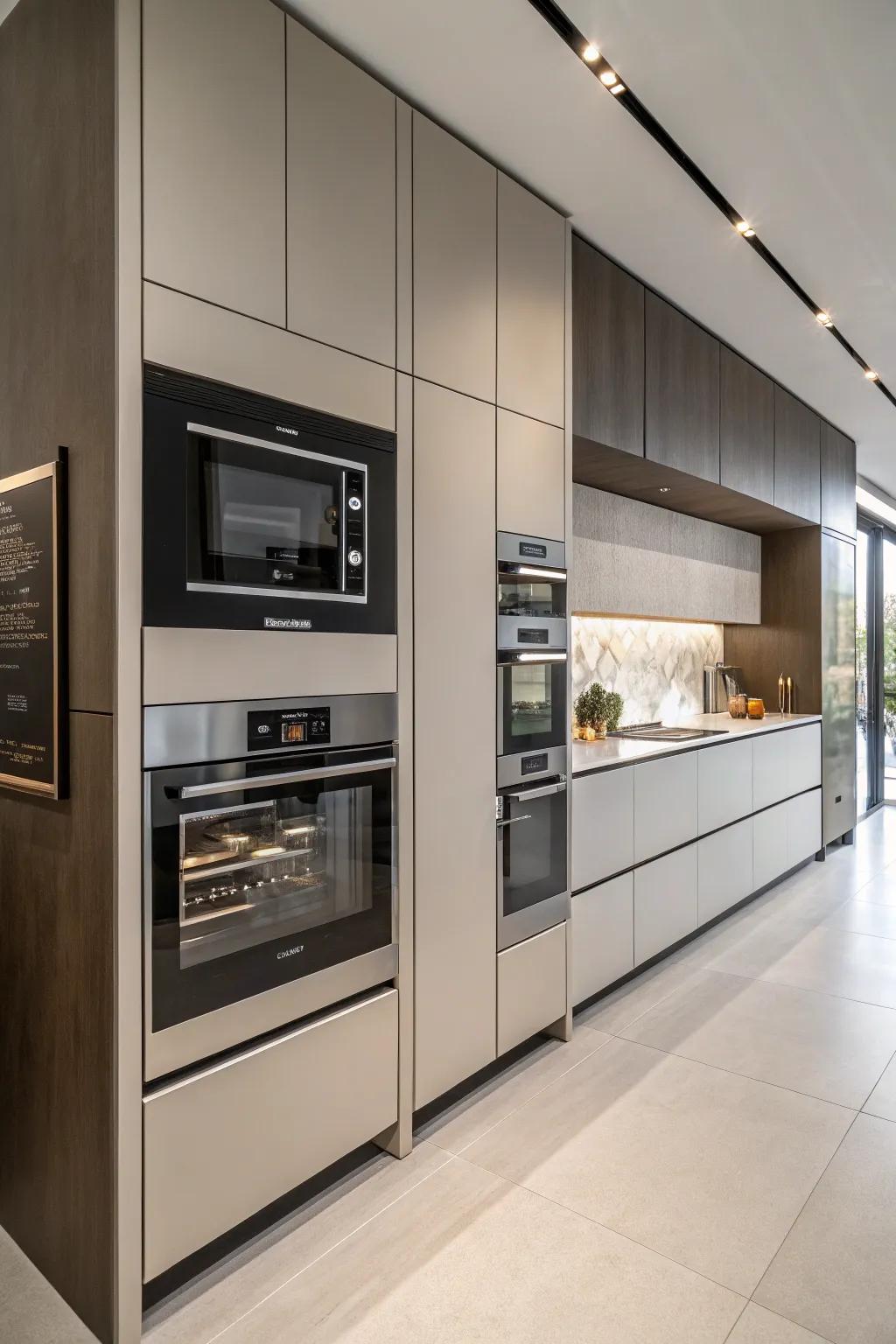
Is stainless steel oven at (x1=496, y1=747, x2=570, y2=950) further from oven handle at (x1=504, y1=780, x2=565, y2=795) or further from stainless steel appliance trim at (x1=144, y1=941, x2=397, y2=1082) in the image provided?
stainless steel appliance trim at (x1=144, y1=941, x2=397, y2=1082)

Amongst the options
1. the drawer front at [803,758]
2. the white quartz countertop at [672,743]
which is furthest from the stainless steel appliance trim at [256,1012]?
the drawer front at [803,758]

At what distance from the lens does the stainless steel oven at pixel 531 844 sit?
2.51 metres

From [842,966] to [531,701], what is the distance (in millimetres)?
2060

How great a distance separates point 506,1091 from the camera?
8.31 ft

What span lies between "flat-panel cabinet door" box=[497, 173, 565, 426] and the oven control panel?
1162 mm

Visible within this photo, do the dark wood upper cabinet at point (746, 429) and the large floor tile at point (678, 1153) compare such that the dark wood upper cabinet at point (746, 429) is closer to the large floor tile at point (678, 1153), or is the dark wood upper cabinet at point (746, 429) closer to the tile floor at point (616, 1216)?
the tile floor at point (616, 1216)

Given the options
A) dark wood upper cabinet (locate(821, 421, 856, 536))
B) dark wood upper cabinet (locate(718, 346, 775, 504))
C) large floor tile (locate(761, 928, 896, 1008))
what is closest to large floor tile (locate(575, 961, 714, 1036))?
large floor tile (locate(761, 928, 896, 1008))

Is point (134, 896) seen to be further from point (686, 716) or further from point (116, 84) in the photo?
point (686, 716)

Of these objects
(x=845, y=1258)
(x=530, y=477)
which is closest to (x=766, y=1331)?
(x=845, y=1258)

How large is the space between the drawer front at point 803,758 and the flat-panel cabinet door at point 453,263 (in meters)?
3.17

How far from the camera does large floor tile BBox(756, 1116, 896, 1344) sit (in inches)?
66.4

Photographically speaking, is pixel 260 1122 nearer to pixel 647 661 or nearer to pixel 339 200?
pixel 339 200

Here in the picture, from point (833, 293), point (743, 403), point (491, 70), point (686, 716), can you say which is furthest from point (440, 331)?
point (686, 716)

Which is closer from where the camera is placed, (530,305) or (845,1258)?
(845,1258)
